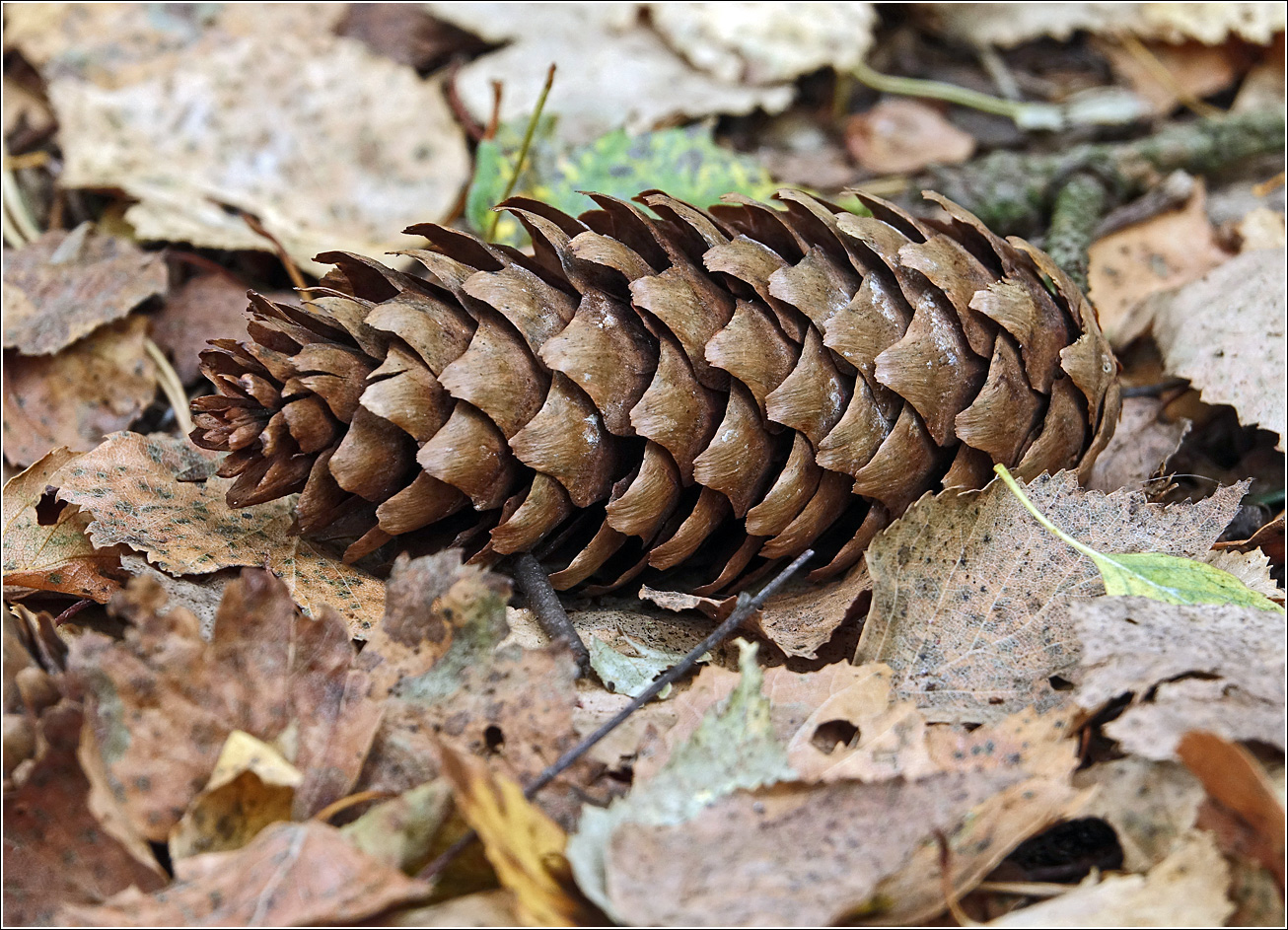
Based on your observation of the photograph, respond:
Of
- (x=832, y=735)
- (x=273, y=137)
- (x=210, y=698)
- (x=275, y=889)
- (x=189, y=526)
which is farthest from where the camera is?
(x=273, y=137)

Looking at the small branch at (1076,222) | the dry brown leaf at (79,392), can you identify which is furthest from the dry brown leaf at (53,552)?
the small branch at (1076,222)

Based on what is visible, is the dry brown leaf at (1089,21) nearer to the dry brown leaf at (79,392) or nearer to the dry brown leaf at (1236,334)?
the dry brown leaf at (1236,334)

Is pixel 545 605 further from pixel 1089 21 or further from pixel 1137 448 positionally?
pixel 1089 21

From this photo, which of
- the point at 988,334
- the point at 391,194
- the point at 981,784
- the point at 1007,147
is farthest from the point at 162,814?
the point at 1007,147

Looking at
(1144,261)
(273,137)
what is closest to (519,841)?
(1144,261)

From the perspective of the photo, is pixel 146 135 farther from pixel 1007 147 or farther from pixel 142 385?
pixel 1007 147

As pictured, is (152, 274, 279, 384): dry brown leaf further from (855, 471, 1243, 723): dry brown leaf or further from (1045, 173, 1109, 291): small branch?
(1045, 173, 1109, 291): small branch

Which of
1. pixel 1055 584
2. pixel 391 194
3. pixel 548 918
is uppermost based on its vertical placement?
pixel 391 194
